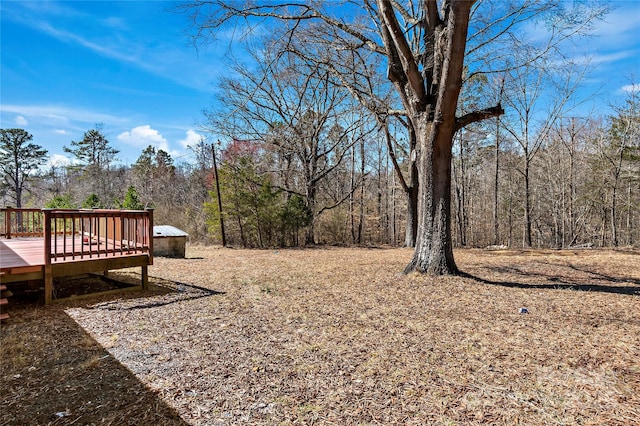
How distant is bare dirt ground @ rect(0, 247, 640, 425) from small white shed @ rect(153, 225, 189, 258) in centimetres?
442

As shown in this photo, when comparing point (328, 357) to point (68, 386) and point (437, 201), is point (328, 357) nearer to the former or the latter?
point (68, 386)

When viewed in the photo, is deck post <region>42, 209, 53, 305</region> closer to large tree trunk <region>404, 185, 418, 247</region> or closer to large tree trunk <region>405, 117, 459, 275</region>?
large tree trunk <region>405, 117, 459, 275</region>

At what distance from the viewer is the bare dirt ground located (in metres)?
1.92

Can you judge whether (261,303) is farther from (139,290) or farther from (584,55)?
(584,55)

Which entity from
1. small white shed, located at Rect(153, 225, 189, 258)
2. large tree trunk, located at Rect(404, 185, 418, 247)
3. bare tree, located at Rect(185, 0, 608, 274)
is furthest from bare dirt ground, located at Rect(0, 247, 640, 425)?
large tree trunk, located at Rect(404, 185, 418, 247)

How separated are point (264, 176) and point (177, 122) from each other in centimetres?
617

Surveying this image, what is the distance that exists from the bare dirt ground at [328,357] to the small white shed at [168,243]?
4422 millimetres

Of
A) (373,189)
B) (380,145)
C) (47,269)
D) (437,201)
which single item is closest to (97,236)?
(47,269)

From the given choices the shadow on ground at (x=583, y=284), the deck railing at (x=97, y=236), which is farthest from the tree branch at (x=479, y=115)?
the deck railing at (x=97, y=236)

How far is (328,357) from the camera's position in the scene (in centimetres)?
264

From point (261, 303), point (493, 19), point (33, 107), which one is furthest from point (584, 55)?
point (33, 107)

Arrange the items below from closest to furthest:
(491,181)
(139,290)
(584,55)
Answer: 1. (139,290)
2. (584,55)
3. (491,181)

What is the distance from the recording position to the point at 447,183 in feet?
18.1

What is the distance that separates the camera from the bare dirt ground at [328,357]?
1922 mm
